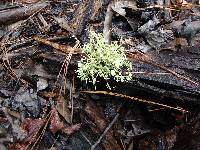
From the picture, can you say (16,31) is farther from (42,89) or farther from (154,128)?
(154,128)

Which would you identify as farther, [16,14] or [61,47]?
[16,14]

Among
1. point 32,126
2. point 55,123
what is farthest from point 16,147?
point 55,123

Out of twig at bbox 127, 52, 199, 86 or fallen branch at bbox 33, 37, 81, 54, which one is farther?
fallen branch at bbox 33, 37, 81, 54

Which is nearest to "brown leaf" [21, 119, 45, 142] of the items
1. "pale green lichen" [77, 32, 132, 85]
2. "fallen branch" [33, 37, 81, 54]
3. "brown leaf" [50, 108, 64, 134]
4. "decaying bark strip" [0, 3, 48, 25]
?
"brown leaf" [50, 108, 64, 134]

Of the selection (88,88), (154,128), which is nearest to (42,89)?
(88,88)

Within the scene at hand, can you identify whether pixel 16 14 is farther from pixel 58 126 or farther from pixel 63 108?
pixel 58 126

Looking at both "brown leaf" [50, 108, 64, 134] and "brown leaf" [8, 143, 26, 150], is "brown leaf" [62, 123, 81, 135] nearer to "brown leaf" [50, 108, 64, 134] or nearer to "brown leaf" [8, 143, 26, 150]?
"brown leaf" [50, 108, 64, 134]

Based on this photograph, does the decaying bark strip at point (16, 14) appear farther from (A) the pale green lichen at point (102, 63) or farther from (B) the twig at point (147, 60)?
(B) the twig at point (147, 60)
